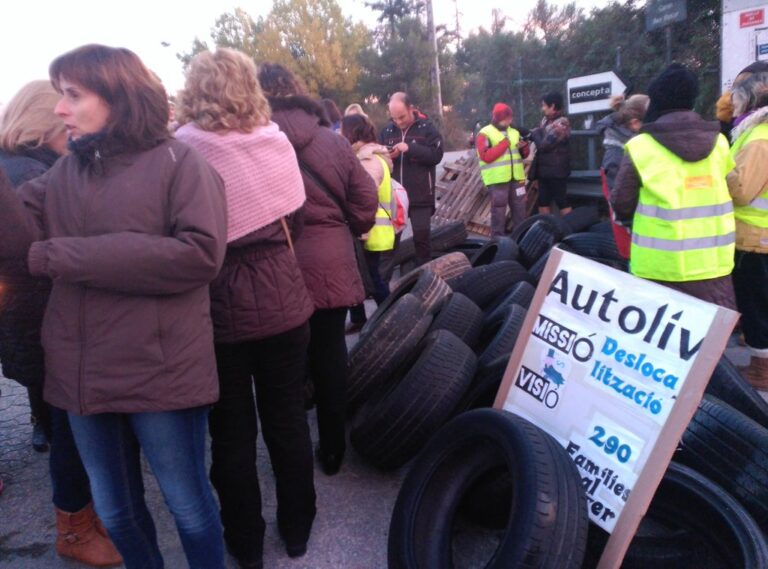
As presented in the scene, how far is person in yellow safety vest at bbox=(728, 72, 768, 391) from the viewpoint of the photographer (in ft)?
11.9

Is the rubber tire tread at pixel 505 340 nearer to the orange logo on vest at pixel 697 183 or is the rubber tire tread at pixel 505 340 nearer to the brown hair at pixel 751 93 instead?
the orange logo on vest at pixel 697 183

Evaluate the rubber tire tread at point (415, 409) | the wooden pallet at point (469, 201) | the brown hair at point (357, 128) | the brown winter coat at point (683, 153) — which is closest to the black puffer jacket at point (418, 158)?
the brown hair at point (357, 128)

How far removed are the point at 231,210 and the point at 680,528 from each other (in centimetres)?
215

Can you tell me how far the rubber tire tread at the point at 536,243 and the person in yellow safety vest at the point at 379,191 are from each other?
1.34 metres

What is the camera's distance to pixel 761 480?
2426mm

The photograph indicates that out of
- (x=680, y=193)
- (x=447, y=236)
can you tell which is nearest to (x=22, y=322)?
(x=680, y=193)

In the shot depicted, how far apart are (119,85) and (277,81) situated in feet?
2.99

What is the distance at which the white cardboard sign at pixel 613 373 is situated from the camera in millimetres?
2109

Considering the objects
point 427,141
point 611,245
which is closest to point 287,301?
point 611,245

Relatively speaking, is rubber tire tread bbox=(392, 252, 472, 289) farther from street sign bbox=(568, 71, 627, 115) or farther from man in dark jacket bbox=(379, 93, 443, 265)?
street sign bbox=(568, 71, 627, 115)

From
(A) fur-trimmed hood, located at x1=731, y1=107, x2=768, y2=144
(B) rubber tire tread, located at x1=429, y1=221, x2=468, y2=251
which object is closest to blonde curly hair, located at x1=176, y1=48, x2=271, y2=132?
(A) fur-trimmed hood, located at x1=731, y1=107, x2=768, y2=144

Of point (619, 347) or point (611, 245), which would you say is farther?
point (611, 245)

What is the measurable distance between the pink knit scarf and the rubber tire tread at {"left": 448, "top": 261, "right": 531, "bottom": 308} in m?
2.46

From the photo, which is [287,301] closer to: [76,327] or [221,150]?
[221,150]
